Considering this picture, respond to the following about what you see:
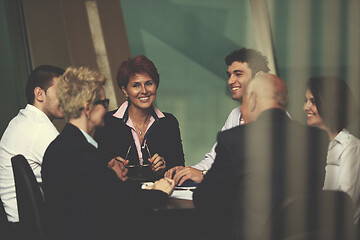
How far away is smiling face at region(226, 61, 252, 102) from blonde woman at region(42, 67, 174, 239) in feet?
4.68

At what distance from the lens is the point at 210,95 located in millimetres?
4902

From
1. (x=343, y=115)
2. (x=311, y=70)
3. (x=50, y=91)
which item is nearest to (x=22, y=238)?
A: (x=50, y=91)

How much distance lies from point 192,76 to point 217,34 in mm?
564

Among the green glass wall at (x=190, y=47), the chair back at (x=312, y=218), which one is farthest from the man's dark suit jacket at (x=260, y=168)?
the green glass wall at (x=190, y=47)

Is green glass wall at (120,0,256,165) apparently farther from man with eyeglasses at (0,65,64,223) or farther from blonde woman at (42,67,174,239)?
blonde woman at (42,67,174,239)

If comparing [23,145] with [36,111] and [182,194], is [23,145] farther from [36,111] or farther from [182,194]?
[182,194]

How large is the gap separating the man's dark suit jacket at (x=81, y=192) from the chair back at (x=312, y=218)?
Result: 25.4 inches

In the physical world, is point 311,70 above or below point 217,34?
below

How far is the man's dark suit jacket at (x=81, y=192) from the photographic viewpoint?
157cm

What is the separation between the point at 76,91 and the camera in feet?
5.60

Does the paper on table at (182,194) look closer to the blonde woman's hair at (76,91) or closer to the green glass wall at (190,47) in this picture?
the blonde woman's hair at (76,91)

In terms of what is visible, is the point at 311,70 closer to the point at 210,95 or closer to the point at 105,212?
the point at 210,95

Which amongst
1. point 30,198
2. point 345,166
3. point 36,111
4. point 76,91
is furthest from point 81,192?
point 345,166

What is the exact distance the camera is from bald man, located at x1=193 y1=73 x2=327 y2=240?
4.94ft
